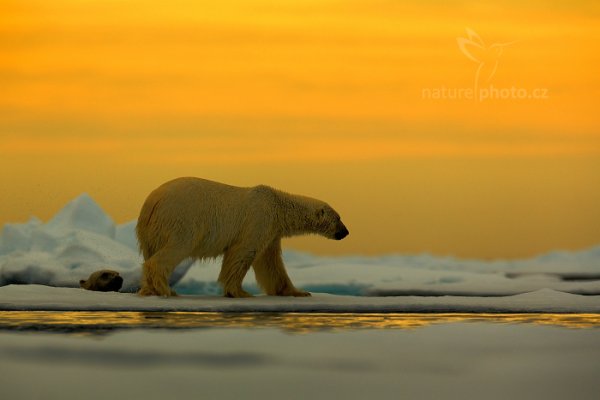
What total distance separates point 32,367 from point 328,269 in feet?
46.3

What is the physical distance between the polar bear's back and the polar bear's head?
1.17 meters

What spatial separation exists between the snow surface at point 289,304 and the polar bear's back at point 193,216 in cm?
83

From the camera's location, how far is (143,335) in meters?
11.4

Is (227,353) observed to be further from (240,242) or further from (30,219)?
(30,219)

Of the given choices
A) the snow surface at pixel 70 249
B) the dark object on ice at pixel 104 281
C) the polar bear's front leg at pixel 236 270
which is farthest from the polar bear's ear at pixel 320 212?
the snow surface at pixel 70 249

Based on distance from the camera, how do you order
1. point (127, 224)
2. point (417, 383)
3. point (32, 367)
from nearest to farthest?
point (417, 383)
point (32, 367)
point (127, 224)

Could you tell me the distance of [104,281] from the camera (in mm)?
17969

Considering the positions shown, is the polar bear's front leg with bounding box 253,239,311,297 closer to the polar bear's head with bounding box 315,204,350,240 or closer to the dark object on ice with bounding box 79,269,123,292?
the polar bear's head with bounding box 315,204,350,240

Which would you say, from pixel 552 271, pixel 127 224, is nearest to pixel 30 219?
pixel 127 224

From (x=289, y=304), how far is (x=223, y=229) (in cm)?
182

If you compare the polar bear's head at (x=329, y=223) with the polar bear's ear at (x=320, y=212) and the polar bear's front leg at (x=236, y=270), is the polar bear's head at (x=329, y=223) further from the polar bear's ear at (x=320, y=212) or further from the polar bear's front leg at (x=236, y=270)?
the polar bear's front leg at (x=236, y=270)

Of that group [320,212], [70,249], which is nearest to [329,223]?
[320,212]

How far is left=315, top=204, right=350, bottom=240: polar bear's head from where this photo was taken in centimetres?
1658

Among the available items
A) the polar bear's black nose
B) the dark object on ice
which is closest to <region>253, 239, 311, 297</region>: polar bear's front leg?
the polar bear's black nose
